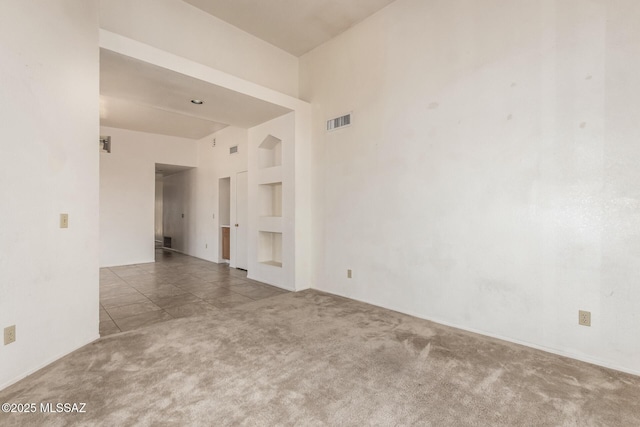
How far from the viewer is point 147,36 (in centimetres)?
338

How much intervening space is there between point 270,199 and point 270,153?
2.88 feet

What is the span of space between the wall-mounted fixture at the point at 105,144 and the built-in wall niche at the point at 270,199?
4.28 m

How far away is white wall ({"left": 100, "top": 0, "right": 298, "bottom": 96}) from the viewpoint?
3.24 m

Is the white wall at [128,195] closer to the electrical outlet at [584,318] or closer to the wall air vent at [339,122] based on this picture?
the wall air vent at [339,122]

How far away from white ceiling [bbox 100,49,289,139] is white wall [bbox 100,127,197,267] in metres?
1.03

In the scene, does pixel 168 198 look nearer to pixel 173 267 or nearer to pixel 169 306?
pixel 173 267

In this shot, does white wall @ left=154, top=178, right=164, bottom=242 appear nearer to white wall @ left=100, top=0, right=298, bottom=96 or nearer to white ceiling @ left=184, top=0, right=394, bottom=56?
white wall @ left=100, top=0, right=298, bottom=96

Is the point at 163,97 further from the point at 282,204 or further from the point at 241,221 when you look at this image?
the point at 241,221

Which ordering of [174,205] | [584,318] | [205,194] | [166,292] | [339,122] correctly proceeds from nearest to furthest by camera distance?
[584,318]
[339,122]
[166,292]
[205,194]
[174,205]

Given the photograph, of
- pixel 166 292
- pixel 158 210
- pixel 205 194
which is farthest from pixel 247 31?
pixel 158 210

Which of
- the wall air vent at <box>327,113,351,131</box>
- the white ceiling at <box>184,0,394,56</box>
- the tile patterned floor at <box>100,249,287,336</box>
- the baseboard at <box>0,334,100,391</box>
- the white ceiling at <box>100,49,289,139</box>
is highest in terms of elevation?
the white ceiling at <box>184,0,394,56</box>

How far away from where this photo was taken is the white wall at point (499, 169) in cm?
245

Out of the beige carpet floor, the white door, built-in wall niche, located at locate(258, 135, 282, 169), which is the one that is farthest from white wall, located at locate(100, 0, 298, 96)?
the beige carpet floor

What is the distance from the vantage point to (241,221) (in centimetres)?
678
